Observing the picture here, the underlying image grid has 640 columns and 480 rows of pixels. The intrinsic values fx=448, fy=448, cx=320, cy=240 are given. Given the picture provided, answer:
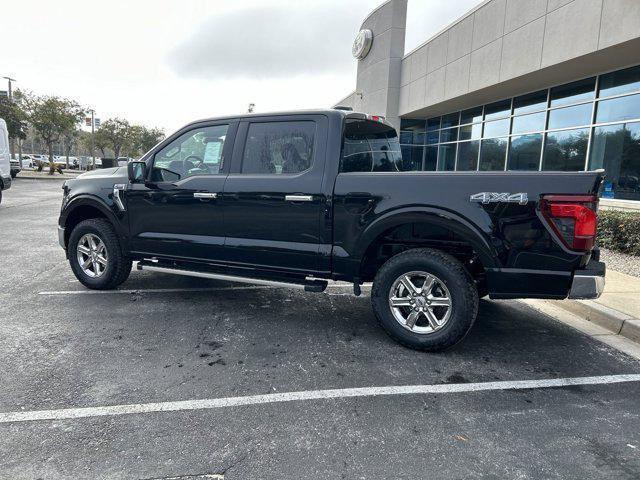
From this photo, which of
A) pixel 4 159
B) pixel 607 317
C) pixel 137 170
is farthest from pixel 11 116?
pixel 607 317

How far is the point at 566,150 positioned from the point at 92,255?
1321 cm

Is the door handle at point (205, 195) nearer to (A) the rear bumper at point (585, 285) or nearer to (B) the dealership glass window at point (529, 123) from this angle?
(A) the rear bumper at point (585, 285)

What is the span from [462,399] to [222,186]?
2.99 m

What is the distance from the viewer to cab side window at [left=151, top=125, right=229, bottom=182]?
189 inches

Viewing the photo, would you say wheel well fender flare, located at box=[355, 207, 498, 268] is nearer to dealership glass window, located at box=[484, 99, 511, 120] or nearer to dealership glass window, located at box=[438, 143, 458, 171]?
dealership glass window, located at box=[484, 99, 511, 120]

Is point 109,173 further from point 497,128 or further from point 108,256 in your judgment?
point 497,128

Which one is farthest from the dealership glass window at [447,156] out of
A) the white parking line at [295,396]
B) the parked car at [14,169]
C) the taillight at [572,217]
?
the parked car at [14,169]

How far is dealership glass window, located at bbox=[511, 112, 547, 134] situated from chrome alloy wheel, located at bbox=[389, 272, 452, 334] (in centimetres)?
1285

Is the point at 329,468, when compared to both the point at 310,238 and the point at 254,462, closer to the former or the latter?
the point at 254,462

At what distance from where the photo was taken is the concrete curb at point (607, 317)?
173 inches

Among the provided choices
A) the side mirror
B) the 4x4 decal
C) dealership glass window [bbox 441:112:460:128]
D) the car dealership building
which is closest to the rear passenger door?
the side mirror

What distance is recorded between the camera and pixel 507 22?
14344 millimetres

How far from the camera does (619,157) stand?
11.5 meters

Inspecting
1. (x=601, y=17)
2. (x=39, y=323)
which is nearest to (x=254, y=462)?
(x=39, y=323)
